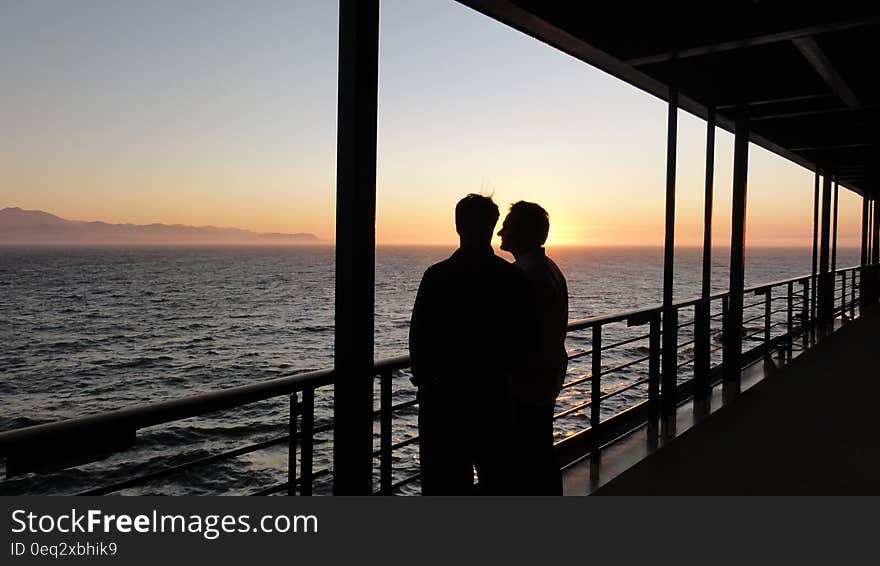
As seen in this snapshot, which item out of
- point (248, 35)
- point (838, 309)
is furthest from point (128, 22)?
point (838, 309)

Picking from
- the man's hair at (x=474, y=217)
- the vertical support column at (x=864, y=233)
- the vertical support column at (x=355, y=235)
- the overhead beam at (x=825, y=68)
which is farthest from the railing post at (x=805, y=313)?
the vertical support column at (x=355, y=235)

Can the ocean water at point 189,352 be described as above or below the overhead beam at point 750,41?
below

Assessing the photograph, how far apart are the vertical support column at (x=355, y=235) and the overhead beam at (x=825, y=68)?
7.36 ft

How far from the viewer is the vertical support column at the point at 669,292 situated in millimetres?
3268

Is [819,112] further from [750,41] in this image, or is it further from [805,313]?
[805,313]

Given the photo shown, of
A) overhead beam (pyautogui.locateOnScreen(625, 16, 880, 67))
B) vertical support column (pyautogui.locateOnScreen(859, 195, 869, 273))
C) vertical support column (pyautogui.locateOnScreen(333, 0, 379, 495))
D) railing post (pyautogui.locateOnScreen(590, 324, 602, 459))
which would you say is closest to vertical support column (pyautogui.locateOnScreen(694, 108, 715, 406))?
overhead beam (pyautogui.locateOnScreen(625, 16, 880, 67))

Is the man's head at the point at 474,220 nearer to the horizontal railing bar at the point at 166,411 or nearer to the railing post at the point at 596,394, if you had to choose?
the horizontal railing bar at the point at 166,411

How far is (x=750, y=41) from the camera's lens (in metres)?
2.75

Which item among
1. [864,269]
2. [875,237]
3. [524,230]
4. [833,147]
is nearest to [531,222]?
[524,230]

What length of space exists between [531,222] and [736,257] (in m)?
3.09

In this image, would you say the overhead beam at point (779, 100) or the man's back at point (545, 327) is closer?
the man's back at point (545, 327)

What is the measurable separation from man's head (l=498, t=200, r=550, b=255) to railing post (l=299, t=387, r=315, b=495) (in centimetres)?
68
